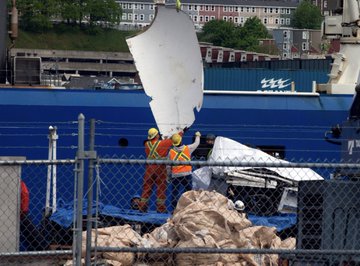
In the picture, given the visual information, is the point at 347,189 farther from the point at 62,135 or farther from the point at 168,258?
the point at 62,135

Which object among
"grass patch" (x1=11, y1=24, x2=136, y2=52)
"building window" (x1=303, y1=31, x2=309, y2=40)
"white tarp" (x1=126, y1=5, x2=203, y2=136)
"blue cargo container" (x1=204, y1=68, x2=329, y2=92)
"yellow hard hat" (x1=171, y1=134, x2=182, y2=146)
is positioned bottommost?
"grass patch" (x1=11, y1=24, x2=136, y2=52)

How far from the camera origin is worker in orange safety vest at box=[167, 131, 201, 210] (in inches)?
727

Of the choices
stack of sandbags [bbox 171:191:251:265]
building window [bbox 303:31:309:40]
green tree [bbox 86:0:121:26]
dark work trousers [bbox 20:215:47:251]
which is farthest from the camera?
green tree [bbox 86:0:121:26]

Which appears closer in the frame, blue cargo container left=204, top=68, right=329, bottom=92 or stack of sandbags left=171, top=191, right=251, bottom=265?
stack of sandbags left=171, top=191, right=251, bottom=265

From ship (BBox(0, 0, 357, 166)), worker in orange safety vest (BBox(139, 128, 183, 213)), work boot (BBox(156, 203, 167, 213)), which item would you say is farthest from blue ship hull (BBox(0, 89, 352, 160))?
work boot (BBox(156, 203, 167, 213))

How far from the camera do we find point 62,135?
22484 millimetres

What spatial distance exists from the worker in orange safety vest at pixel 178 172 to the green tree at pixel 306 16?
115 meters

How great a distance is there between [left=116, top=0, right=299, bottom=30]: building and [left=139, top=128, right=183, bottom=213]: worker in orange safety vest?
12768 cm

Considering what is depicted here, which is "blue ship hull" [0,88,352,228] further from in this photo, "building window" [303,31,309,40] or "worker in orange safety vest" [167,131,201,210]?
"building window" [303,31,309,40]

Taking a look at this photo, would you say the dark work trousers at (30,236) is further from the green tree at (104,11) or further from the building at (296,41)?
the green tree at (104,11)

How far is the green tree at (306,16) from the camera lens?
5344 inches

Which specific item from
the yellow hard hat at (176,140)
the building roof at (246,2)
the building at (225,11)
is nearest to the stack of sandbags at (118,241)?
the yellow hard hat at (176,140)

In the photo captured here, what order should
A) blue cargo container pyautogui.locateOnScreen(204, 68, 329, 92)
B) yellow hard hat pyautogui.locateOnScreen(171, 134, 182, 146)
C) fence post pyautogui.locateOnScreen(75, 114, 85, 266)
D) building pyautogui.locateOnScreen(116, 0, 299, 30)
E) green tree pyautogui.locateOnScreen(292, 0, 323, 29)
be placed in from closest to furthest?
fence post pyautogui.locateOnScreen(75, 114, 85, 266)
yellow hard hat pyautogui.locateOnScreen(171, 134, 182, 146)
blue cargo container pyautogui.locateOnScreen(204, 68, 329, 92)
green tree pyautogui.locateOnScreen(292, 0, 323, 29)
building pyautogui.locateOnScreen(116, 0, 299, 30)

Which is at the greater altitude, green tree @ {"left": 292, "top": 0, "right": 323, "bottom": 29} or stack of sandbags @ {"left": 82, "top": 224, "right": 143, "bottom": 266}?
green tree @ {"left": 292, "top": 0, "right": 323, "bottom": 29}
